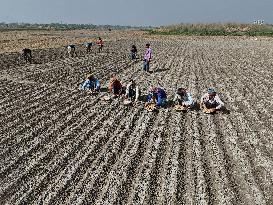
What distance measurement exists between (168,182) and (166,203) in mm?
929

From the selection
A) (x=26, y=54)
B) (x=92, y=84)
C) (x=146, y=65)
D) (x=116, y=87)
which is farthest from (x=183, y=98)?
(x=26, y=54)

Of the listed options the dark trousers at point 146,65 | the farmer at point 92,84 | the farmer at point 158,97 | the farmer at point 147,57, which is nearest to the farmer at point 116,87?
the farmer at point 92,84

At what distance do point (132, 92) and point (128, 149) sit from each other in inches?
214

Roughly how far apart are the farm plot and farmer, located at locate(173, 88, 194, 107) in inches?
18.7

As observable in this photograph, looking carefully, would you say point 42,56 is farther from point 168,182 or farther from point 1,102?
point 168,182

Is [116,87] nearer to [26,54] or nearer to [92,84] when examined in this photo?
[92,84]

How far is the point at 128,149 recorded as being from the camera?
1074cm

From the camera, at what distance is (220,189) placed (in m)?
8.52

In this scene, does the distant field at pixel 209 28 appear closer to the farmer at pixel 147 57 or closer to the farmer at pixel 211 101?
the farmer at pixel 147 57

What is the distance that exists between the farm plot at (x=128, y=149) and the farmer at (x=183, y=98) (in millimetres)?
474

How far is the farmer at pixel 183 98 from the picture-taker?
47.8 ft

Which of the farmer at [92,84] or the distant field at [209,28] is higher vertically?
the farmer at [92,84]

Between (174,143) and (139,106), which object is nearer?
(174,143)

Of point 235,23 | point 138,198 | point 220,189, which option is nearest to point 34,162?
point 138,198
